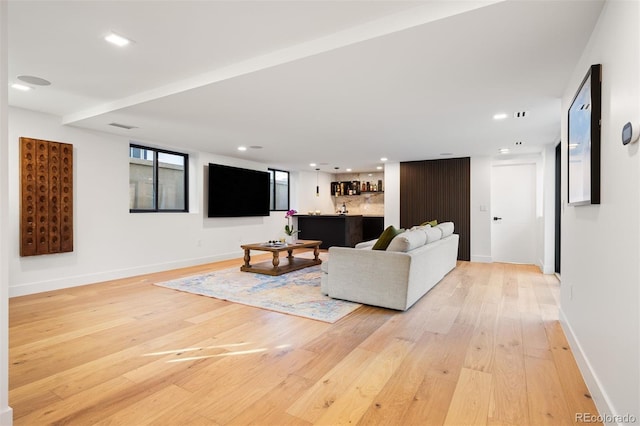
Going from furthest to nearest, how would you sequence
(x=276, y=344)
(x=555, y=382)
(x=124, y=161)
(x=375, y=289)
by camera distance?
1. (x=124, y=161)
2. (x=375, y=289)
3. (x=276, y=344)
4. (x=555, y=382)

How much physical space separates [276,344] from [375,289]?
4.44ft

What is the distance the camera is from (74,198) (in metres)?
4.67

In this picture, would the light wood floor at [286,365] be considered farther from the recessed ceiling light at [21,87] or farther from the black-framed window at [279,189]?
the black-framed window at [279,189]

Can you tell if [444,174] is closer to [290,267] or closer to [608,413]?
[290,267]

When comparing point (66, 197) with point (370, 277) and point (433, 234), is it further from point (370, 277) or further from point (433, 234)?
point (433, 234)

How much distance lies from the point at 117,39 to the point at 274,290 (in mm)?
3074


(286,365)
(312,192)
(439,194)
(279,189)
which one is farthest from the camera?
(312,192)

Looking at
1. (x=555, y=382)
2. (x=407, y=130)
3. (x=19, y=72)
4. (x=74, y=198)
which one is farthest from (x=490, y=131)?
(x=74, y=198)

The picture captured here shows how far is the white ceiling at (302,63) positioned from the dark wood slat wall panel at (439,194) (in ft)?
7.82

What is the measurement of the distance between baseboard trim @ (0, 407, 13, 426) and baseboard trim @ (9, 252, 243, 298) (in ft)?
10.7

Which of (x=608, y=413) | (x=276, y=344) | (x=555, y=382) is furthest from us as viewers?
(x=276, y=344)

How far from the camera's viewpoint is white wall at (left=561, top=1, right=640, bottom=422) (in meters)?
1.39

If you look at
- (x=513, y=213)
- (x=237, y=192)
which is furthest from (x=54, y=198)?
(x=513, y=213)

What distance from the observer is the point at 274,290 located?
4.32 metres
